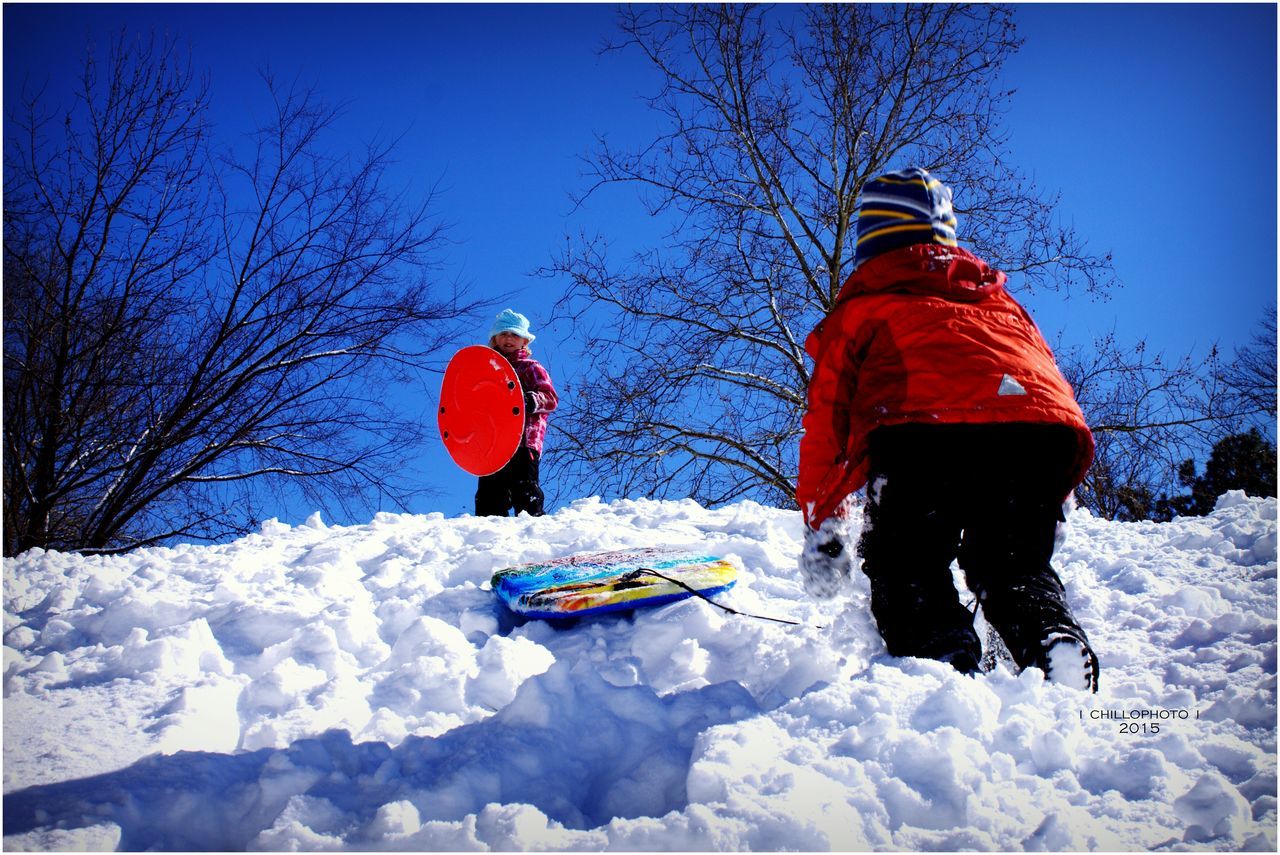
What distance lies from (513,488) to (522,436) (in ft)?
1.38

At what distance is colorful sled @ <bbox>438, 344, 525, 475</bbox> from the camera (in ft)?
18.0

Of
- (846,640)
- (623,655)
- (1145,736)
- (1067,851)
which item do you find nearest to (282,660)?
(623,655)

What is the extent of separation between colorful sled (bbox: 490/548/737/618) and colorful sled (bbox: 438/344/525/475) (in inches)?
91.2

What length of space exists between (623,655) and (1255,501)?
3.70 m

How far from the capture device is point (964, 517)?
2.33m

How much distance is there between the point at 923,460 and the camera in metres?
2.29

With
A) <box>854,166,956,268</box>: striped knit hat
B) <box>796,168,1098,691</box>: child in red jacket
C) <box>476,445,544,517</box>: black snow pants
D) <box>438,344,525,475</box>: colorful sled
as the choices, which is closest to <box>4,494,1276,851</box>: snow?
<box>796,168,1098,691</box>: child in red jacket

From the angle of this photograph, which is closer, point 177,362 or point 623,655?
point 623,655

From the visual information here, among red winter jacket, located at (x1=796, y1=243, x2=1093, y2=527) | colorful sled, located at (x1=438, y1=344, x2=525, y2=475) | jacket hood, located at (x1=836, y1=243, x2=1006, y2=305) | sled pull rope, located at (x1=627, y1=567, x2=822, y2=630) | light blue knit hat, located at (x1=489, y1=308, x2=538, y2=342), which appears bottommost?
sled pull rope, located at (x1=627, y1=567, x2=822, y2=630)

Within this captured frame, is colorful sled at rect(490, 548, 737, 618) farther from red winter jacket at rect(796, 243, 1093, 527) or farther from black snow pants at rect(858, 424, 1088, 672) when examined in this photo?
black snow pants at rect(858, 424, 1088, 672)

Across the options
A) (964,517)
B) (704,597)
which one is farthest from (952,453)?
(704,597)

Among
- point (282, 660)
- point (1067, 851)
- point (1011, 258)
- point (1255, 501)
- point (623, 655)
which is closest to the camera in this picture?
point (1067, 851)

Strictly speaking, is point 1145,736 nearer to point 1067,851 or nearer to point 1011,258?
point 1067,851

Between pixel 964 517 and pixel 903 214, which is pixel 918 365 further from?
Result: pixel 903 214
